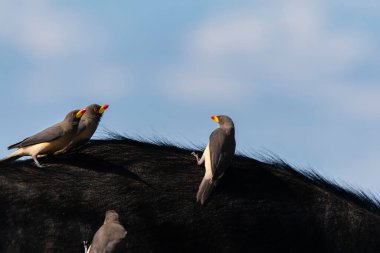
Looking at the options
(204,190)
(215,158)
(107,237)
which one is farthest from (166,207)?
(107,237)

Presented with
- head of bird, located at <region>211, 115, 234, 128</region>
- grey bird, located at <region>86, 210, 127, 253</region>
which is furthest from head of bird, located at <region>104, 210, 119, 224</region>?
head of bird, located at <region>211, 115, 234, 128</region>

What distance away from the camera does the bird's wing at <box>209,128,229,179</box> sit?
521 inches

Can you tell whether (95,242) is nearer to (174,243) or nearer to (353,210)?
(174,243)

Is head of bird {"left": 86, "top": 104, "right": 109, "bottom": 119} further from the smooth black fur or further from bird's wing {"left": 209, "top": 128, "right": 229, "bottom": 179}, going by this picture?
bird's wing {"left": 209, "top": 128, "right": 229, "bottom": 179}

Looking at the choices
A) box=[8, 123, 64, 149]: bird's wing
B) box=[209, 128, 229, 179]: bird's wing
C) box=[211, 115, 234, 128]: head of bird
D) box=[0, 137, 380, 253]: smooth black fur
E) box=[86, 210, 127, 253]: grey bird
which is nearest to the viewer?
box=[86, 210, 127, 253]: grey bird

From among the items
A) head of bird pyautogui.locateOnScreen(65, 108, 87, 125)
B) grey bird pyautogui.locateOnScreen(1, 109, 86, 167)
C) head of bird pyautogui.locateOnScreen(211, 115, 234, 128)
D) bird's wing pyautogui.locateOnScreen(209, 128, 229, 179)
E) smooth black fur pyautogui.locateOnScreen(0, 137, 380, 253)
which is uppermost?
head of bird pyautogui.locateOnScreen(65, 108, 87, 125)

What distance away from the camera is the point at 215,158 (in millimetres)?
13219

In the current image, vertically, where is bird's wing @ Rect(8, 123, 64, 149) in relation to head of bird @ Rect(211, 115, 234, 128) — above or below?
above

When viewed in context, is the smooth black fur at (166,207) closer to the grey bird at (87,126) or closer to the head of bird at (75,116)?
the grey bird at (87,126)

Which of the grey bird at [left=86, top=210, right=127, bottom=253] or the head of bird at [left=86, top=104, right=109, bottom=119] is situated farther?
the head of bird at [left=86, top=104, right=109, bottom=119]

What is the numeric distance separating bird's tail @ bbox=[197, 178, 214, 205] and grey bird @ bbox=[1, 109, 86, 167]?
1.37 meters

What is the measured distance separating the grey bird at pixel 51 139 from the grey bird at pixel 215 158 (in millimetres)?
1322

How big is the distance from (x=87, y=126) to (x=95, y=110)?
22cm

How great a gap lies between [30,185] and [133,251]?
1181 mm
